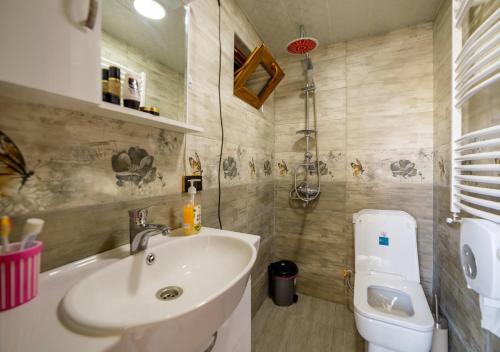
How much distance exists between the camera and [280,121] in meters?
2.05

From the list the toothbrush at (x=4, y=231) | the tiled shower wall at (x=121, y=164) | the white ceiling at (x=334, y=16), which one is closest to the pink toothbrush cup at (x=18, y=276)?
the toothbrush at (x=4, y=231)

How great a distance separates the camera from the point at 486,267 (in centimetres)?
70

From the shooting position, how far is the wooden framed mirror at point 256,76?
1.42 m

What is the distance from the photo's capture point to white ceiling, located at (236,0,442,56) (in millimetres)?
1417

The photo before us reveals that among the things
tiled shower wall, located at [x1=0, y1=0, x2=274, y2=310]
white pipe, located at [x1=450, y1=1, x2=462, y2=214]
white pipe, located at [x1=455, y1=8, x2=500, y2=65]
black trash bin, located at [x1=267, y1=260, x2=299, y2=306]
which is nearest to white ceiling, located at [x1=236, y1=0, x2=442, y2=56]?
tiled shower wall, located at [x1=0, y1=0, x2=274, y2=310]

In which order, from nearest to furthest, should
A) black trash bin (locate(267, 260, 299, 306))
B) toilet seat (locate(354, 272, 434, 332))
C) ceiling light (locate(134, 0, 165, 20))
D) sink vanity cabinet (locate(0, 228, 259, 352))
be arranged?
1. sink vanity cabinet (locate(0, 228, 259, 352))
2. ceiling light (locate(134, 0, 165, 20))
3. toilet seat (locate(354, 272, 434, 332))
4. black trash bin (locate(267, 260, 299, 306))

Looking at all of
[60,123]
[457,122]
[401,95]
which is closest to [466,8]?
[457,122]

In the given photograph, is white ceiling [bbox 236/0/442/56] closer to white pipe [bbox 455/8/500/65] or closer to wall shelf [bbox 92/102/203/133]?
white pipe [bbox 455/8/500/65]

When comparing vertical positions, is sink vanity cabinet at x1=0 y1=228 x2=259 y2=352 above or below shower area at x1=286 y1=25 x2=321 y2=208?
below

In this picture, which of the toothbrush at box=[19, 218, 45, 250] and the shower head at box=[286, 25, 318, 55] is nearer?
the toothbrush at box=[19, 218, 45, 250]

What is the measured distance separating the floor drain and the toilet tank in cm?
135

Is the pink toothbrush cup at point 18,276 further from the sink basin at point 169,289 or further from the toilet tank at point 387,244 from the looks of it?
the toilet tank at point 387,244

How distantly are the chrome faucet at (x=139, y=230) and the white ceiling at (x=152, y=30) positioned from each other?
0.62 meters

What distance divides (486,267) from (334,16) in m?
1.72
